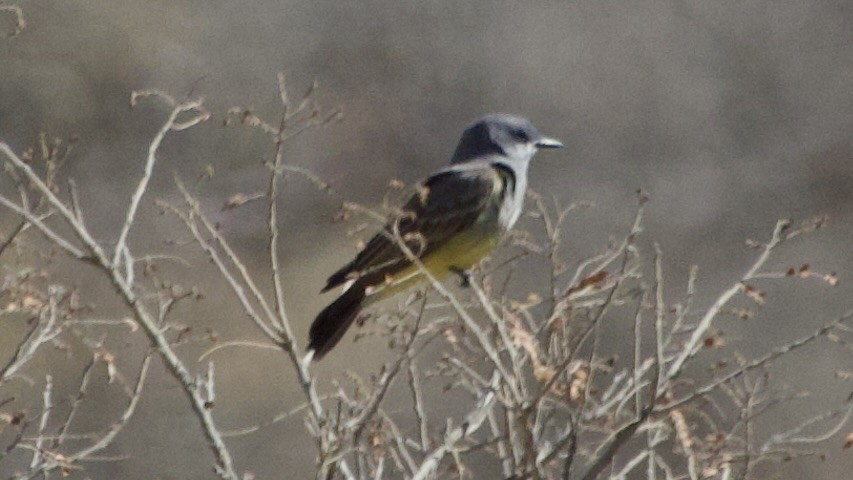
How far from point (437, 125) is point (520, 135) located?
26.8ft

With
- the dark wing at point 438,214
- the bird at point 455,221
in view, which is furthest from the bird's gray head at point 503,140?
the dark wing at point 438,214

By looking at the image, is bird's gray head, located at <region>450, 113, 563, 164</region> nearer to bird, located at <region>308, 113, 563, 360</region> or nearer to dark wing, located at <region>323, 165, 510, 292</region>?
bird, located at <region>308, 113, 563, 360</region>

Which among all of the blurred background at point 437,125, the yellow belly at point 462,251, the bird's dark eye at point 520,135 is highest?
the blurred background at point 437,125

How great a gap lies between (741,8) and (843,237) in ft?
9.76

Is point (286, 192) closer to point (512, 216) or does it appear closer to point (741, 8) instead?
point (741, 8)

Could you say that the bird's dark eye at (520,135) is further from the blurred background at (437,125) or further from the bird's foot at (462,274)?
the blurred background at (437,125)

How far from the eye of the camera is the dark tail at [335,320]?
5043mm

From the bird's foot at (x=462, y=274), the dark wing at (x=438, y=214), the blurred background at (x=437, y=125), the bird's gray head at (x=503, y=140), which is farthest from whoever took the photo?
the blurred background at (x=437, y=125)

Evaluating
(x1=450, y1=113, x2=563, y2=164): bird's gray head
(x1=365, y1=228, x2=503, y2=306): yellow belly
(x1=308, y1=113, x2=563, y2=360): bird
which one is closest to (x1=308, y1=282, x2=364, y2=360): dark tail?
(x1=308, y1=113, x2=563, y2=360): bird

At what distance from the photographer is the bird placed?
16.5ft

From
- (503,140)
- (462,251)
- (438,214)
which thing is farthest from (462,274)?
(503,140)

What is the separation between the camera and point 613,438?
12.0 feet

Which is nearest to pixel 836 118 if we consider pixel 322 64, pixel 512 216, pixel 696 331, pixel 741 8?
pixel 741 8

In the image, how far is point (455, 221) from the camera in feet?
17.8
